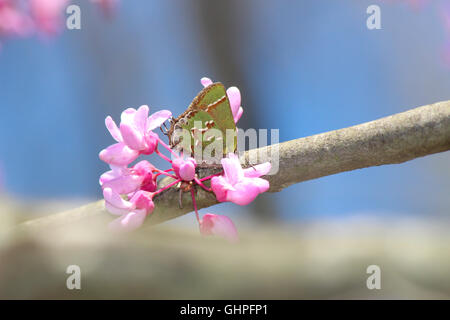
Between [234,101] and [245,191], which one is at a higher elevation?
[234,101]

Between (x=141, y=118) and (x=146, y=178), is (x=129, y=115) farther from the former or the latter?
(x=146, y=178)

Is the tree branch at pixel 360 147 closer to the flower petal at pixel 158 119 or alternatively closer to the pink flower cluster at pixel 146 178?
the pink flower cluster at pixel 146 178

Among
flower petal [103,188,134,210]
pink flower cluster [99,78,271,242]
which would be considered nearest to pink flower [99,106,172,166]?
pink flower cluster [99,78,271,242]

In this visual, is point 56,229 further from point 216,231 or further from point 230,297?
point 230,297

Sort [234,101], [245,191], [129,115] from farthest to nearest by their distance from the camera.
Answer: [234,101], [129,115], [245,191]

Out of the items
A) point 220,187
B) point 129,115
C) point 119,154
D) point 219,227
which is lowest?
point 219,227

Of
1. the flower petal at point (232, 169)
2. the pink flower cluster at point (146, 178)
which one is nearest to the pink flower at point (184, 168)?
the pink flower cluster at point (146, 178)

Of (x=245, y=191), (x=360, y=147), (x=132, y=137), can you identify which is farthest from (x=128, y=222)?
(x=360, y=147)
